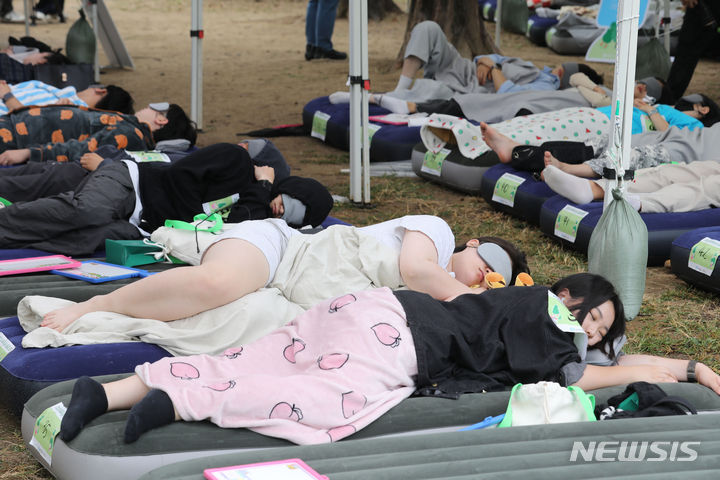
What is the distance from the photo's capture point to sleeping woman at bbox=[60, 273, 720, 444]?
2.16 metres

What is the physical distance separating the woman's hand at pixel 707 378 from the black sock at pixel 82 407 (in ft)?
5.67

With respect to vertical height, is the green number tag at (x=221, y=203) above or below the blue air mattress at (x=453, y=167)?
above

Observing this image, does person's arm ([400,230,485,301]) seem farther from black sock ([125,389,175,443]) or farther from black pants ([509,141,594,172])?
black pants ([509,141,594,172])

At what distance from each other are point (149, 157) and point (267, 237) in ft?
5.65

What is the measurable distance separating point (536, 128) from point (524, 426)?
360 centimetres

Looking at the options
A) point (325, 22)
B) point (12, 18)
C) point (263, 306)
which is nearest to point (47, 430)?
point (263, 306)

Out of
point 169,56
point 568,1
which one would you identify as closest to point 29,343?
point 169,56

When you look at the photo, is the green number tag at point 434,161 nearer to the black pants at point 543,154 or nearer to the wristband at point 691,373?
the black pants at point 543,154

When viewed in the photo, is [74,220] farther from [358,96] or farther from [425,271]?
[358,96]

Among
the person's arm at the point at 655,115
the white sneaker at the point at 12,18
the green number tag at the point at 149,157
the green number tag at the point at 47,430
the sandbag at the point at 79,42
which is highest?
the white sneaker at the point at 12,18

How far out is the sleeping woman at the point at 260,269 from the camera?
2723 mm

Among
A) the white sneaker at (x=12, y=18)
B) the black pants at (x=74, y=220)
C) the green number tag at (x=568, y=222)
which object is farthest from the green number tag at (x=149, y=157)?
the white sneaker at (x=12, y=18)

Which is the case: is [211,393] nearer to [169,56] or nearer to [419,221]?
[419,221]

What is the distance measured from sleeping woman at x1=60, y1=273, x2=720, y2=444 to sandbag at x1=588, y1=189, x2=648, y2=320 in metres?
0.78
